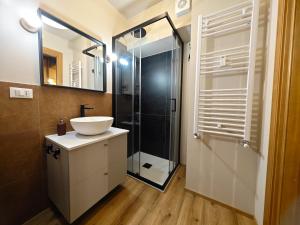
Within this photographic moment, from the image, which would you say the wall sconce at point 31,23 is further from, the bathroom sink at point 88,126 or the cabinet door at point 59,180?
the cabinet door at point 59,180

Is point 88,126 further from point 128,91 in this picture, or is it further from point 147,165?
point 147,165

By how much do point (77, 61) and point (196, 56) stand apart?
1391 millimetres

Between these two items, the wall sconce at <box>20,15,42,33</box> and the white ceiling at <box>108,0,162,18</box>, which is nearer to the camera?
the wall sconce at <box>20,15,42,33</box>

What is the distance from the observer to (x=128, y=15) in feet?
7.07

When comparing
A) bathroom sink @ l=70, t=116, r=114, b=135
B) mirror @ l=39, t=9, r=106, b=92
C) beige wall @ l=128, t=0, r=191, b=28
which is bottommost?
bathroom sink @ l=70, t=116, r=114, b=135

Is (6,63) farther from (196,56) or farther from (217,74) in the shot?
(217,74)

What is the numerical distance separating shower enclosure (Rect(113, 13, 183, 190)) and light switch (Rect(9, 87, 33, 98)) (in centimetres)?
104

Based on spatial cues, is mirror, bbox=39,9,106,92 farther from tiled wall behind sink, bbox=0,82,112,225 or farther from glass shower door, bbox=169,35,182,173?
glass shower door, bbox=169,35,182,173

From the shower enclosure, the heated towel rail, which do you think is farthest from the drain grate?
the heated towel rail

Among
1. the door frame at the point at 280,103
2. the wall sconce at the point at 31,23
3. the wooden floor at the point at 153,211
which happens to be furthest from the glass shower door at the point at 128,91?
the door frame at the point at 280,103

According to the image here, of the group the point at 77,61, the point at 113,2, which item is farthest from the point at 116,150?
the point at 113,2

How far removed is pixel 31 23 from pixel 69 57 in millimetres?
381

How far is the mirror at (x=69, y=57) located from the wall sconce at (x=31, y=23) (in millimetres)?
41

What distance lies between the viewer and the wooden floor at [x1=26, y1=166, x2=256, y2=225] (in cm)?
117
